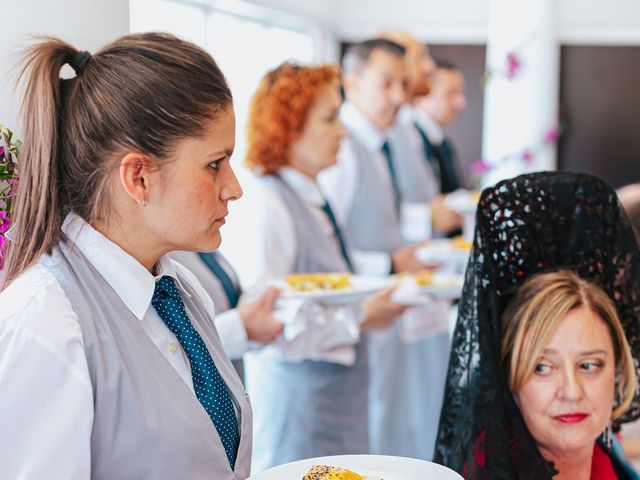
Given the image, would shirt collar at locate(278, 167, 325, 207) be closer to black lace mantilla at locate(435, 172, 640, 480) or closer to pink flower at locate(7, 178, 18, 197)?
black lace mantilla at locate(435, 172, 640, 480)

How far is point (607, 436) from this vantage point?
2.26 m

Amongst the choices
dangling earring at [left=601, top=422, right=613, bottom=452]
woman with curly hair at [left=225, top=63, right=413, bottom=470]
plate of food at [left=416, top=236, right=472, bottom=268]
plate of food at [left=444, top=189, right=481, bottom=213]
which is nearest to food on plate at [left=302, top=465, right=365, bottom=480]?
dangling earring at [left=601, top=422, right=613, bottom=452]

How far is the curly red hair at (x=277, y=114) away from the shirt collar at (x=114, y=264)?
1.76 metres

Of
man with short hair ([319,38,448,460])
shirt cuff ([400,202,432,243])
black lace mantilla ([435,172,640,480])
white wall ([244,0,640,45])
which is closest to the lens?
black lace mantilla ([435,172,640,480])

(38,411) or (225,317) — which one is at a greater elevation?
(38,411)

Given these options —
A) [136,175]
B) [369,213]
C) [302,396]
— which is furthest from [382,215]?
[136,175]

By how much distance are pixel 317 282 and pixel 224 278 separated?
1.21ft

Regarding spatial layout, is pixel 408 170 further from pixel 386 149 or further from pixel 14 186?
pixel 14 186

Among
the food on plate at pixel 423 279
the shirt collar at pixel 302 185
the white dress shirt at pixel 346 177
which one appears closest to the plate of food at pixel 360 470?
the shirt collar at pixel 302 185

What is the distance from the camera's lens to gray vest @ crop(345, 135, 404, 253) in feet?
14.0

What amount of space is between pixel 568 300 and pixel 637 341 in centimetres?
24

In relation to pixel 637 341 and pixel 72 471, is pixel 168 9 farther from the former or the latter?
pixel 72 471

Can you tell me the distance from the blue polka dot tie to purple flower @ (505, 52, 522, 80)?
5.29 meters

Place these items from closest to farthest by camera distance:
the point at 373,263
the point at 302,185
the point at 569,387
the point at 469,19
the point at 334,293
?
1. the point at 569,387
2. the point at 334,293
3. the point at 302,185
4. the point at 373,263
5. the point at 469,19
